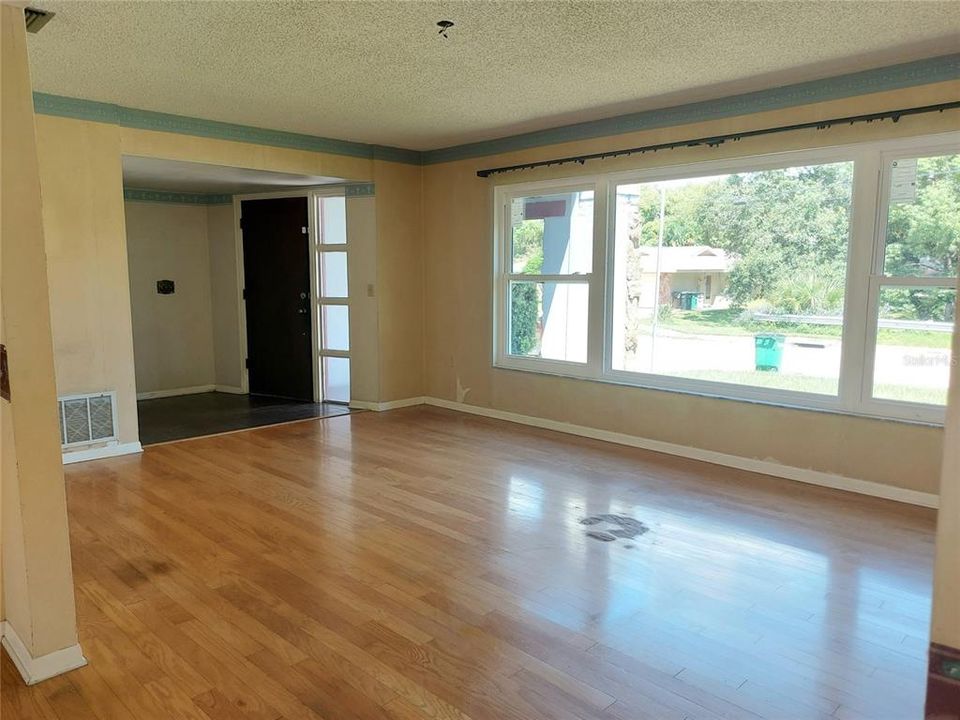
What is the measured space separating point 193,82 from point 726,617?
420 cm

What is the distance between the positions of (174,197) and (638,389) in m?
5.55

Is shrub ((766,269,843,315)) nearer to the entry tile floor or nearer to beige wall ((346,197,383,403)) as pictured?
beige wall ((346,197,383,403))

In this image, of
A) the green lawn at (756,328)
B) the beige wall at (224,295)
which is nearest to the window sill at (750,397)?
the green lawn at (756,328)

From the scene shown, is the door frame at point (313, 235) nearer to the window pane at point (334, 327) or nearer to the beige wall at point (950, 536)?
the window pane at point (334, 327)

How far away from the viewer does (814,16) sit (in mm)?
2979

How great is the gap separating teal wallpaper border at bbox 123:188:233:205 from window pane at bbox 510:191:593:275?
3.56m

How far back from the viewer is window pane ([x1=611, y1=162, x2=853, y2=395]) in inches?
162

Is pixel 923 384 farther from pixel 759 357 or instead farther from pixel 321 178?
pixel 321 178

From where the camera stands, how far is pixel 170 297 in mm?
7309

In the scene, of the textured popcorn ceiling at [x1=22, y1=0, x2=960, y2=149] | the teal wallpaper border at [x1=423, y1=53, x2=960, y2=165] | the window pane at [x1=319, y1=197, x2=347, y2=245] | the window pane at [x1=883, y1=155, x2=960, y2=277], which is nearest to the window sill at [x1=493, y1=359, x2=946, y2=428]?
the window pane at [x1=883, y1=155, x2=960, y2=277]

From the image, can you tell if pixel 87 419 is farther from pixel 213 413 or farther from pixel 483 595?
pixel 483 595

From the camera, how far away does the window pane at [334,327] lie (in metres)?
6.80

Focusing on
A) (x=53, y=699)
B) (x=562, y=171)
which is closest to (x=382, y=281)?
(x=562, y=171)

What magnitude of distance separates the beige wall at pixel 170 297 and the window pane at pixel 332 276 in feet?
5.82
